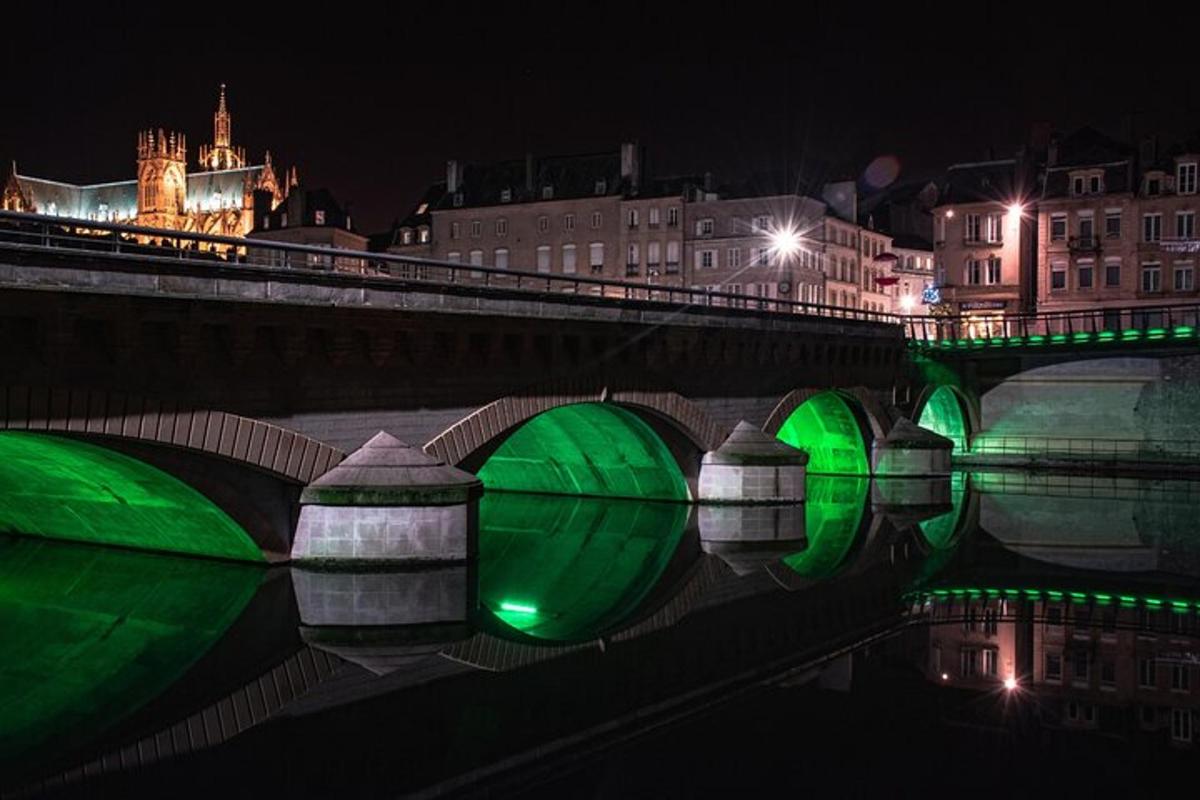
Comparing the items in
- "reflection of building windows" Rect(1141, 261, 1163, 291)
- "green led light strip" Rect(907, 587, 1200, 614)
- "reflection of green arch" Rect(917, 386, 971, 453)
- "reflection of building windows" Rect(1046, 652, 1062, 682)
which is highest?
"reflection of building windows" Rect(1141, 261, 1163, 291)

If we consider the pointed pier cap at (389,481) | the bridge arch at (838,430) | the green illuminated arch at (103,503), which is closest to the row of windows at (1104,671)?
the pointed pier cap at (389,481)

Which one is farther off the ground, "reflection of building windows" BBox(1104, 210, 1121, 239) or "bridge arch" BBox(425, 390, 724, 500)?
"reflection of building windows" BBox(1104, 210, 1121, 239)

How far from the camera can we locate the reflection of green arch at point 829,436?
180 ft

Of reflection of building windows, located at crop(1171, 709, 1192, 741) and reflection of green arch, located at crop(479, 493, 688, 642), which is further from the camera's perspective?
reflection of green arch, located at crop(479, 493, 688, 642)

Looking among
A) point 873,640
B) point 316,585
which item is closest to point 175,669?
point 316,585

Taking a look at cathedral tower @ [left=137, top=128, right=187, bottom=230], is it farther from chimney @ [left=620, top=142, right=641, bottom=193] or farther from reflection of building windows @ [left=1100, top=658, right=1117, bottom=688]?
reflection of building windows @ [left=1100, top=658, right=1117, bottom=688]

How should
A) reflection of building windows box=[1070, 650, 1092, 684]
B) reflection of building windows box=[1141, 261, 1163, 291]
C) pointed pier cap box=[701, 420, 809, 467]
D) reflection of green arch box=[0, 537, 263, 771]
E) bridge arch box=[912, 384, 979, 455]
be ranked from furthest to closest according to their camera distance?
reflection of building windows box=[1141, 261, 1163, 291], bridge arch box=[912, 384, 979, 455], pointed pier cap box=[701, 420, 809, 467], reflection of building windows box=[1070, 650, 1092, 684], reflection of green arch box=[0, 537, 263, 771]

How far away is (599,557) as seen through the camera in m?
32.8

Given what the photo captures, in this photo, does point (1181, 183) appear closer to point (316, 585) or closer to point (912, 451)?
point (912, 451)

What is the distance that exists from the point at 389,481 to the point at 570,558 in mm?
8219

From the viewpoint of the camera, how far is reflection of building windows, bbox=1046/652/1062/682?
20344 mm

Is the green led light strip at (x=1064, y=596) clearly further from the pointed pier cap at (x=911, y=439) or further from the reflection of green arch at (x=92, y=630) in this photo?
the pointed pier cap at (x=911, y=439)

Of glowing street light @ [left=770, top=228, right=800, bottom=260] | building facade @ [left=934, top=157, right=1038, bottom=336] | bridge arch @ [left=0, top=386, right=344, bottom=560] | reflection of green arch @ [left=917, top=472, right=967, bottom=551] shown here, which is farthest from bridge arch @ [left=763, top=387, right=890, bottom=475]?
glowing street light @ [left=770, top=228, right=800, bottom=260]

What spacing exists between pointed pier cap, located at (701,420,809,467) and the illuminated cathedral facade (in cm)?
12339
